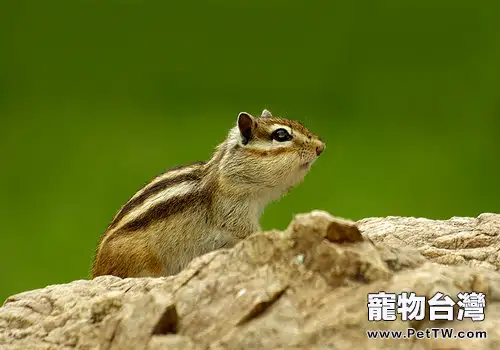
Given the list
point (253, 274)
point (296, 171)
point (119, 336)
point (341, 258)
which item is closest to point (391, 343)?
point (341, 258)

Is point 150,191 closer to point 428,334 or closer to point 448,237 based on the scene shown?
point 448,237

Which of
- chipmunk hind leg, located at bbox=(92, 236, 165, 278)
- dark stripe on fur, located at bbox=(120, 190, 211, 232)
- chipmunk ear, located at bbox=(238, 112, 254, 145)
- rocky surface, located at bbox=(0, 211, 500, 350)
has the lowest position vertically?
rocky surface, located at bbox=(0, 211, 500, 350)

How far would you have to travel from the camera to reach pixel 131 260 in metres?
5.04

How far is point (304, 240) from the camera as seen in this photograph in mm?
3223

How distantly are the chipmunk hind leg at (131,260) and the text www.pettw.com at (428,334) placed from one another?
2.28 meters

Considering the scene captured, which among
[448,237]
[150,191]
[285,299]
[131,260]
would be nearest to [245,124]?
[150,191]

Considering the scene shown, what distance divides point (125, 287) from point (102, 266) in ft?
4.10

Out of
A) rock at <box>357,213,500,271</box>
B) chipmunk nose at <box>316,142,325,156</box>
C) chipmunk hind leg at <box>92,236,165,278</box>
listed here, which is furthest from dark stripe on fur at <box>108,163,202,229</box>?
rock at <box>357,213,500,271</box>

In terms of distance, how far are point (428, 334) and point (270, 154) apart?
2.39 meters

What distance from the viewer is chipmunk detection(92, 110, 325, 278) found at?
16.7ft

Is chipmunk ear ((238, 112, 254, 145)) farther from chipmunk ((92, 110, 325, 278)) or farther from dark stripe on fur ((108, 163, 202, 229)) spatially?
dark stripe on fur ((108, 163, 202, 229))

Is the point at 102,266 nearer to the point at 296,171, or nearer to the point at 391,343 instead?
the point at 296,171

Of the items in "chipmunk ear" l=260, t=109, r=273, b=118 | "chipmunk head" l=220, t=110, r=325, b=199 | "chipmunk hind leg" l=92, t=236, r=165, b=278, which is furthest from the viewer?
"chipmunk ear" l=260, t=109, r=273, b=118

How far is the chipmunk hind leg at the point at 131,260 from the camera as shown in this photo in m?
5.03
